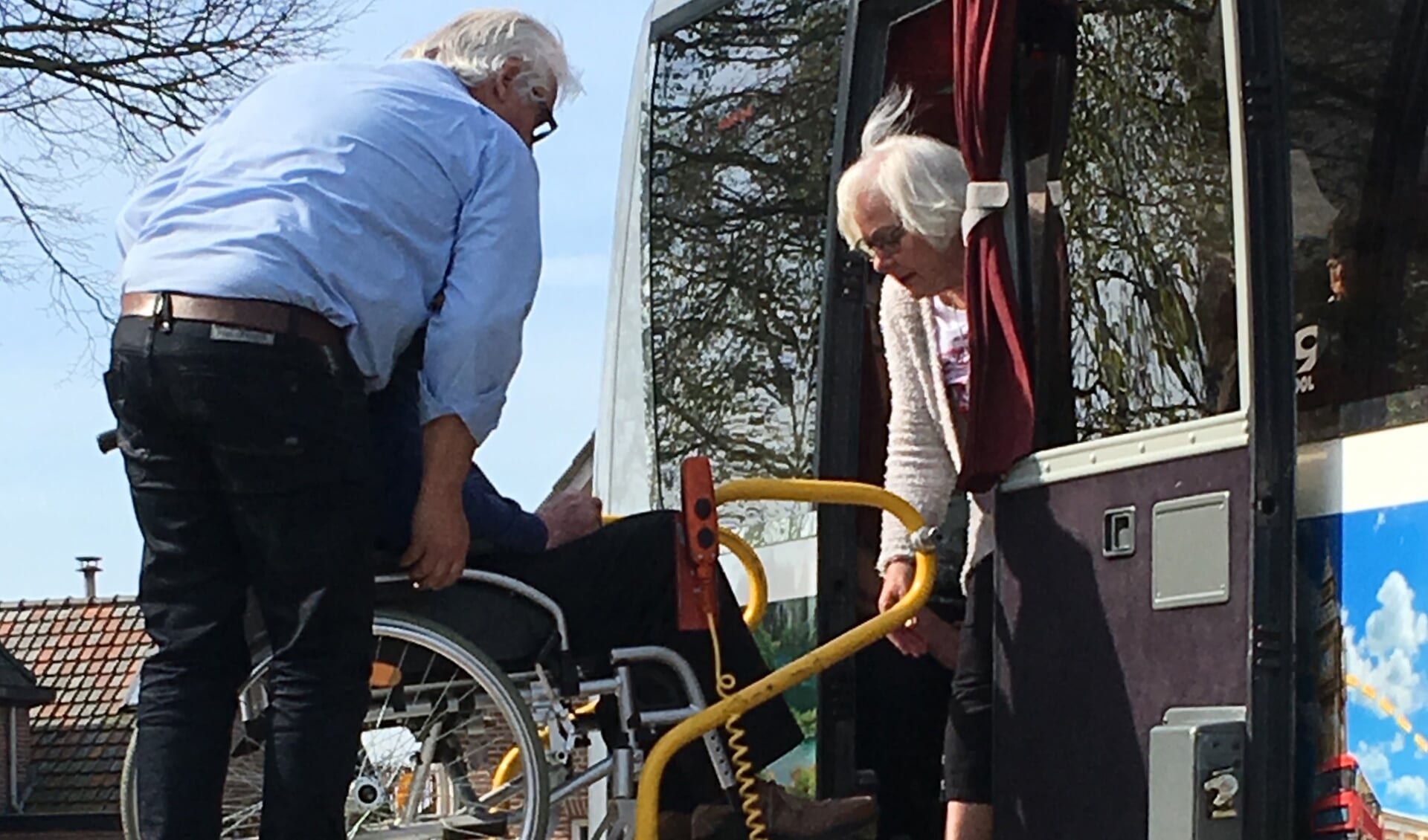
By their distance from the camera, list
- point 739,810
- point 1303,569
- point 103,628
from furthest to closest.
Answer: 1. point 103,628
2. point 739,810
3. point 1303,569

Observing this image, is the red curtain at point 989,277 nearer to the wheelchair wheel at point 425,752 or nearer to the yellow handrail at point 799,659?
the yellow handrail at point 799,659

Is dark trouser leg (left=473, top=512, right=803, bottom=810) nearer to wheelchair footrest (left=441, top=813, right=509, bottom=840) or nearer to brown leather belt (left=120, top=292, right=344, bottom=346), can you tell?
wheelchair footrest (left=441, top=813, right=509, bottom=840)

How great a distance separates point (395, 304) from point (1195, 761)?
1.49 meters

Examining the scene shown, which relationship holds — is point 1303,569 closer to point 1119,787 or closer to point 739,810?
point 1119,787

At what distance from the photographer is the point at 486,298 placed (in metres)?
3.90

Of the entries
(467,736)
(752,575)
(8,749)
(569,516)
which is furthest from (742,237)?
(8,749)

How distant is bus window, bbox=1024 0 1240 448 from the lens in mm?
3898

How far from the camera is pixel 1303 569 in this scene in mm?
3641

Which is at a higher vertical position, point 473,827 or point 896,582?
point 896,582

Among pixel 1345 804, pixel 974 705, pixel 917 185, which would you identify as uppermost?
pixel 917 185

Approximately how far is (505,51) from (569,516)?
0.93 meters

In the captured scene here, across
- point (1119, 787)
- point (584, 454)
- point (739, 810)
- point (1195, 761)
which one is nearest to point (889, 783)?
point (739, 810)

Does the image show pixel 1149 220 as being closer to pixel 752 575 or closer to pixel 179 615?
pixel 752 575

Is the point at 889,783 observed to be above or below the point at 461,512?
below
